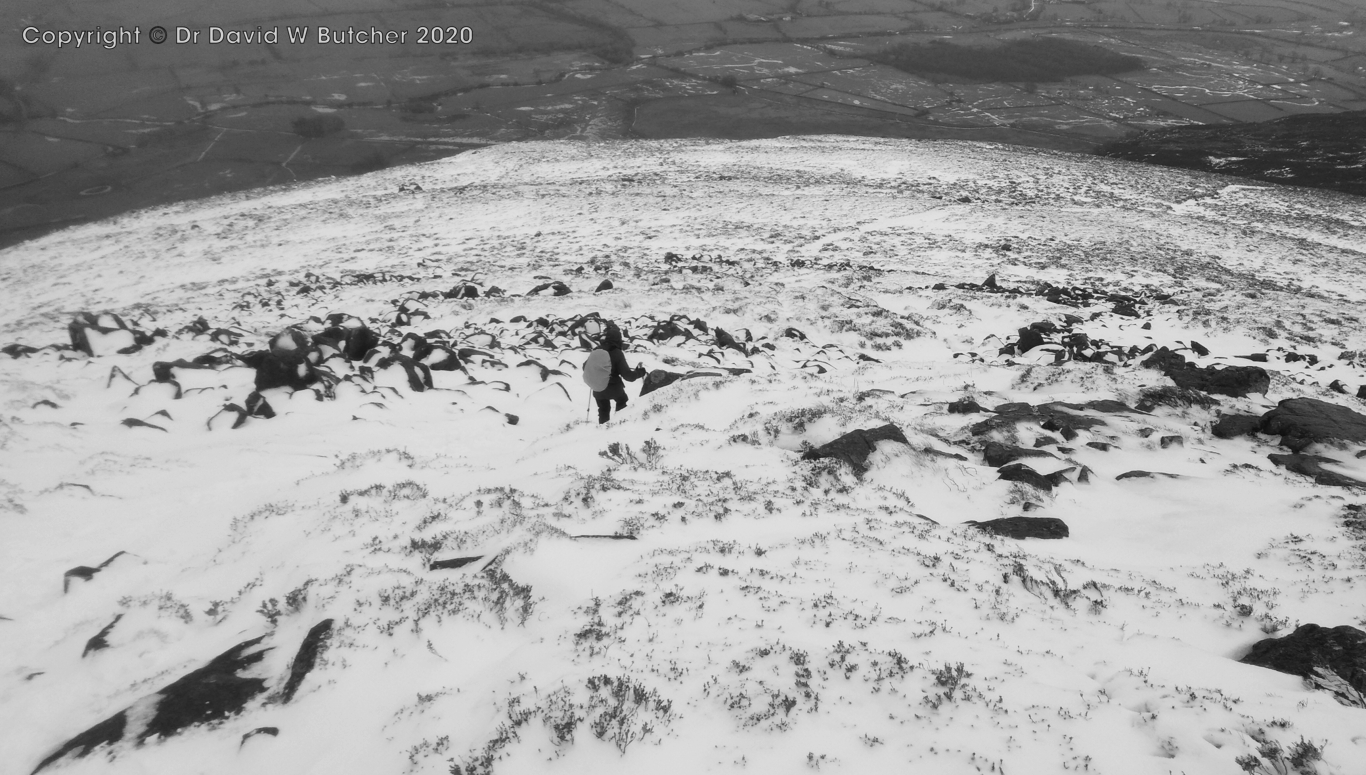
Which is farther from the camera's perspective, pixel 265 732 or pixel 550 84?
pixel 550 84

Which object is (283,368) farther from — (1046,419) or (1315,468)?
(1315,468)

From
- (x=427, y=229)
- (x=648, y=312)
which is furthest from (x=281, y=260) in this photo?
(x=648, y=312)

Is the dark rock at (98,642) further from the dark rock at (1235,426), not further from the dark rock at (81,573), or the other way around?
the dark rock at (1235,426)

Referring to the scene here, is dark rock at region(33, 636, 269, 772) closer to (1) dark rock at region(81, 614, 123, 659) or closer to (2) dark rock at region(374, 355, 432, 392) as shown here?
(1) dark rock at region(81, 614, 123, 659)

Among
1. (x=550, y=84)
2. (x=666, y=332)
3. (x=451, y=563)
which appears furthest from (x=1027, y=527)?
(x=550, y=84)

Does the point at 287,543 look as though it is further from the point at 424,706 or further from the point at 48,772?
the point at 424,706

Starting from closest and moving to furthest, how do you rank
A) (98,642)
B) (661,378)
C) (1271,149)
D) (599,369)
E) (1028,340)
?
(98,642), (599,369), (661,378), (1028,340), (1271,149)
